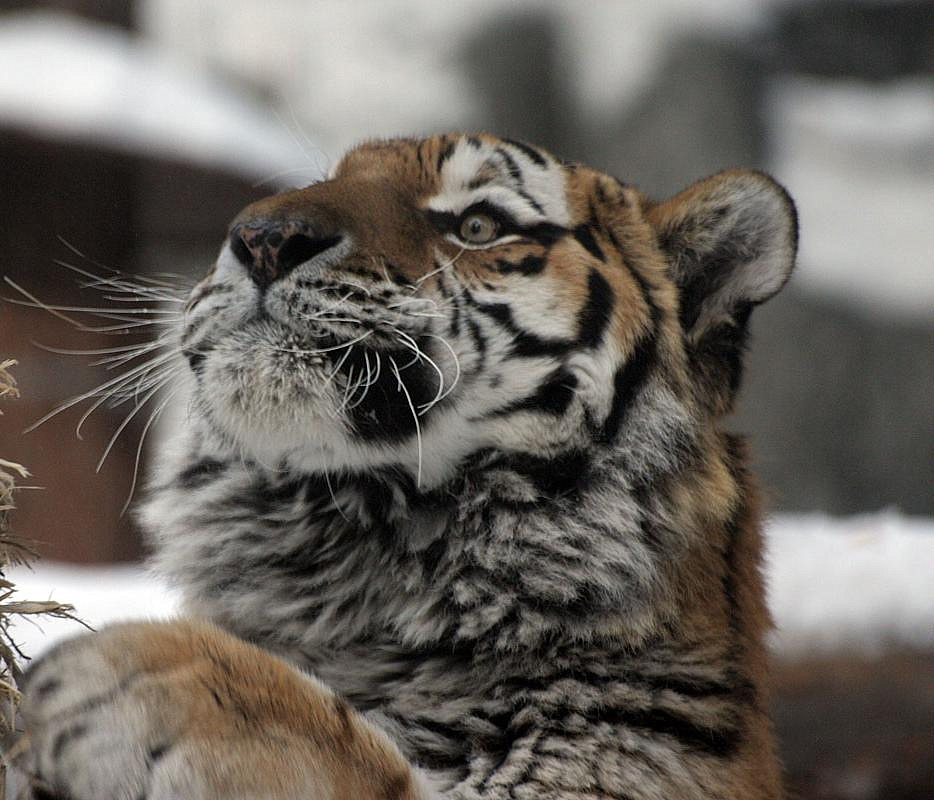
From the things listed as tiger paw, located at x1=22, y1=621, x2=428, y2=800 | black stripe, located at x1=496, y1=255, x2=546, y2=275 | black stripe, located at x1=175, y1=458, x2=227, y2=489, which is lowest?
tiger paw, located at x1=22, y1=621, x2=428, y2=800

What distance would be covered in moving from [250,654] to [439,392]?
1.22 ft

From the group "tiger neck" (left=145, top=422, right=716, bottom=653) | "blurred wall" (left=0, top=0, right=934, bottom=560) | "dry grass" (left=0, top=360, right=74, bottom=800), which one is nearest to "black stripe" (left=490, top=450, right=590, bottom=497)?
"tiger neck" (left=145, top=422, right=716, bottom=653)

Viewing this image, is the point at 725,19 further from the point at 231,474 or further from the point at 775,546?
the point at 231,474

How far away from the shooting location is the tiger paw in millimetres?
965

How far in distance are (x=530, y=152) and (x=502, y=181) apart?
0.31ft

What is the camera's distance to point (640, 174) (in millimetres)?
5961

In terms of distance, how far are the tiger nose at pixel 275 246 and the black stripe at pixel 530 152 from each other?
1.14 ft

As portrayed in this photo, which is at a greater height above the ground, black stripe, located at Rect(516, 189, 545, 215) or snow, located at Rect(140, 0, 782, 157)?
snow, located at Rect(140, 0, 782, 157)

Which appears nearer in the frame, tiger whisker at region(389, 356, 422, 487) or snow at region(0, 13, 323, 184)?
tiger whisker at region(389, 356, 422, 487)

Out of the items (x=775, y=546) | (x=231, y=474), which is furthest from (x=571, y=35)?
(x=231, y=474)

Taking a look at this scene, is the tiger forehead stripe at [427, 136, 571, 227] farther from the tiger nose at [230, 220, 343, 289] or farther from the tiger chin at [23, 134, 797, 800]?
the tiger nose at [230, 220, 343, 289]

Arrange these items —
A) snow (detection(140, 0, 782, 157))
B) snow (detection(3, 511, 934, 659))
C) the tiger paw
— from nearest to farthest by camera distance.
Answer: the tiger paw < snow (detection(3, 511, 934, 659)) < snow (detection(140, 0, 782, 157))

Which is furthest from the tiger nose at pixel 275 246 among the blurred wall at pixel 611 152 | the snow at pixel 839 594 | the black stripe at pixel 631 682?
the blurred wall at pixel 611 152

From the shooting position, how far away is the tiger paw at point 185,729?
0.96 meters
